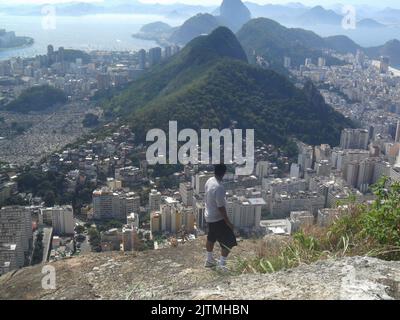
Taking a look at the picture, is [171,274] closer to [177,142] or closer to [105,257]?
[105,257]

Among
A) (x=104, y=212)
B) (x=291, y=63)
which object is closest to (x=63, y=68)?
(x=291, y=63)

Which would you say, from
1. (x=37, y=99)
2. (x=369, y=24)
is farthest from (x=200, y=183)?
(x=369, y=24)

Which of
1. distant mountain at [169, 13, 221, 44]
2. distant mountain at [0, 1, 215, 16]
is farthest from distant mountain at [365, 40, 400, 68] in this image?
distant mountain at [0, 1, 215, 16]

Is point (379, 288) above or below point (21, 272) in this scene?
above

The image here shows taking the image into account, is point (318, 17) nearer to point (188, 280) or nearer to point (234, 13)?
point (234, 13)

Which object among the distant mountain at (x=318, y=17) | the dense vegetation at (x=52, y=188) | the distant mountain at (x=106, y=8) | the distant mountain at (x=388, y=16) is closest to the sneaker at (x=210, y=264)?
the dense vegetation at (x=52, y=188)

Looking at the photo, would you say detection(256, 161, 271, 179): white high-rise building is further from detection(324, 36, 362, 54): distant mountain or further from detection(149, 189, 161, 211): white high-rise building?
detection(324, 36, 362, 54): distant mountain

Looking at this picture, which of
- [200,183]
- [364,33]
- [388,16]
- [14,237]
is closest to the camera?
[14,237]
